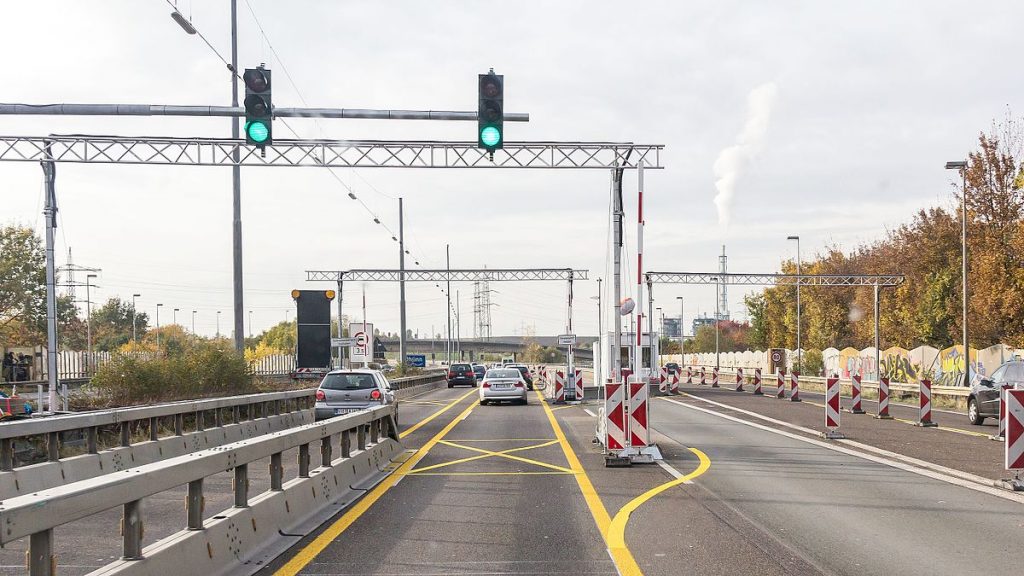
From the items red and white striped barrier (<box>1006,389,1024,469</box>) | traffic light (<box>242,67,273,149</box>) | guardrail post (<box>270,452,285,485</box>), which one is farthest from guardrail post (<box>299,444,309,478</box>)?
red and white striped barrier (<box>1006,389,1024,469</box>)

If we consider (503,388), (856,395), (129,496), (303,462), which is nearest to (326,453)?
(303,462)

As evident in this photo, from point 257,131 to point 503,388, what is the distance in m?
19.2

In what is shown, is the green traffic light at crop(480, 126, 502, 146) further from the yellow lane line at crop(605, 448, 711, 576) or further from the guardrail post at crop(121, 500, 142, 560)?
the guardrail post at crop(121, 500, 142, 560)

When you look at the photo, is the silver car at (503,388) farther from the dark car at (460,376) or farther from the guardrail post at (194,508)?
the dark car at (460,376)

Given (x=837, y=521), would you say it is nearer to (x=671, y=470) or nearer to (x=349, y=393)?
(x=671, y=470)

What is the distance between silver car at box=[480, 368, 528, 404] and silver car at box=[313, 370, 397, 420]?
1218cm

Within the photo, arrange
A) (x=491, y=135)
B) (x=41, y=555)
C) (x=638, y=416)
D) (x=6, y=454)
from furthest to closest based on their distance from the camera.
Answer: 1. (x=491, y=135)
2. (x=638, y=416)
3. (x=6, y=454)
4. (x=41, y=555)

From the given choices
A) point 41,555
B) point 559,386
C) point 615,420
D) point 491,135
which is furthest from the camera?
point 559,386

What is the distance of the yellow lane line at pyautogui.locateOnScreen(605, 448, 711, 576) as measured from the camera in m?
7.14

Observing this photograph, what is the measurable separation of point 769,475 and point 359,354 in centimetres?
2504

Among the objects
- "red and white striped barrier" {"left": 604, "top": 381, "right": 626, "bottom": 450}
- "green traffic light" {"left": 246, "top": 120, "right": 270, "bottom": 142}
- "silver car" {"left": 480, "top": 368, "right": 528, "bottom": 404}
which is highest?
"green traffic light" {"left": 246, "top": 120, "right": 270, "bottom": 142}

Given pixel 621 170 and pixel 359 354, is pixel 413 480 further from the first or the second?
pixel 359 354

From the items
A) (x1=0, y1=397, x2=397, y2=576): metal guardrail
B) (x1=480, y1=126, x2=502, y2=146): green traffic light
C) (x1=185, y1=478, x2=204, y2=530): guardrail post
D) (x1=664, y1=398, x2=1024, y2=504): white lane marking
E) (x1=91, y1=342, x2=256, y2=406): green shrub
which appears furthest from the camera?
(x1=91, y1=342, x2=256, y2=406): green shrub

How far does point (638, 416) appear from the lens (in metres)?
14.2
